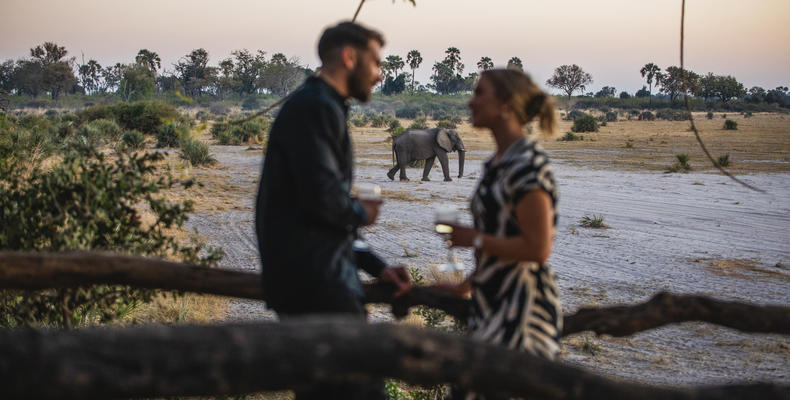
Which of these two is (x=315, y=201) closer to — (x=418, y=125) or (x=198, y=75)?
(x=418, y=125)

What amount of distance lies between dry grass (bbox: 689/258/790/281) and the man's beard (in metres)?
7.37

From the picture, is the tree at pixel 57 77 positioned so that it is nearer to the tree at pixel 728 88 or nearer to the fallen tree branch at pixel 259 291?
the tree at pixel 728 88

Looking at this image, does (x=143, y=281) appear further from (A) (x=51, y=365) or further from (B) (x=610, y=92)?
(B) (x=610, y=92)

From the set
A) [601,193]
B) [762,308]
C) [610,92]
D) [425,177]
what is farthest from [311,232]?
[610,92]

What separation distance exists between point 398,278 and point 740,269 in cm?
736

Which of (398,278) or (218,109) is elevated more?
(218,109)

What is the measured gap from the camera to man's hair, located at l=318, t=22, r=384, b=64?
2371 millimetres

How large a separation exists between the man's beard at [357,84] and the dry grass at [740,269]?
7.37 meters

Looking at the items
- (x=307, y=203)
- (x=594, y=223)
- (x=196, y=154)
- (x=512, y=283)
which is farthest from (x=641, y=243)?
(x=196, y=154)

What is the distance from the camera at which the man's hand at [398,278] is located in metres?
2.74

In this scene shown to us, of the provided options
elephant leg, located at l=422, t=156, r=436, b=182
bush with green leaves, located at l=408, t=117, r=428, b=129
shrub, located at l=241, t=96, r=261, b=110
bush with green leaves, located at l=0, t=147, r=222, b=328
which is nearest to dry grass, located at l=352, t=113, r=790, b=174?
bush with green leaves, located at l=408, t=117, r=428, b=129

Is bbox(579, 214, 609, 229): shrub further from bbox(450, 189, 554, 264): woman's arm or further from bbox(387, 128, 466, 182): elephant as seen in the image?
bbox(450, 189, 554, 264): woman's arm

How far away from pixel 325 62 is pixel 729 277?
7400 millimetres

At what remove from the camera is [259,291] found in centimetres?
306
